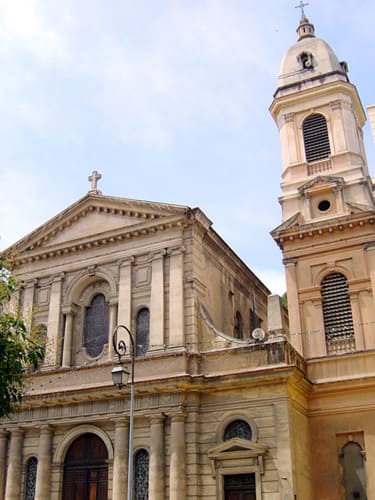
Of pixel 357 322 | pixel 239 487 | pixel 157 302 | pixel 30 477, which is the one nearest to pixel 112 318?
pixel 157 302

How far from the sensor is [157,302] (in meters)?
24.1

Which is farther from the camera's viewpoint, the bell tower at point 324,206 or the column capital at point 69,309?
the column capital at point 69,309

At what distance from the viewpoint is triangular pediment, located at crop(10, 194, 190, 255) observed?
25422 millimetres

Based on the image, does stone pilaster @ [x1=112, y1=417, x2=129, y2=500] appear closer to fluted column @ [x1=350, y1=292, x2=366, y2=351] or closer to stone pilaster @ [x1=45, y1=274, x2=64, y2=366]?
stone pilaster @ [x1=45, y1=274, x2=64, y2=366]

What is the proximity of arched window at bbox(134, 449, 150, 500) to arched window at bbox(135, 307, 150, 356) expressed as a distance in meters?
3.84

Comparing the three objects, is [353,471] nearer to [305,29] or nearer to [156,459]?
[156,459]

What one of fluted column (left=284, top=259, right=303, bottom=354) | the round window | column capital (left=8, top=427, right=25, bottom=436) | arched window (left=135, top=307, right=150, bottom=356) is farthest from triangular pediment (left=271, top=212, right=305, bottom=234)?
column capital (left=8, top=427, right=25, bottom=436)

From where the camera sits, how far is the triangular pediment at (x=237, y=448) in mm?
20250

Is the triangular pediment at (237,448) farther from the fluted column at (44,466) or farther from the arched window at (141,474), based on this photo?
the fluted column at (44,466)

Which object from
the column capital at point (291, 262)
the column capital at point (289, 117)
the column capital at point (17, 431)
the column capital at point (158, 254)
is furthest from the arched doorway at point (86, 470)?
the column capital at point (289, 117)

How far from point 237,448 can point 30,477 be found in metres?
8.63

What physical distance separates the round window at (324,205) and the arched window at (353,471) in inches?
382

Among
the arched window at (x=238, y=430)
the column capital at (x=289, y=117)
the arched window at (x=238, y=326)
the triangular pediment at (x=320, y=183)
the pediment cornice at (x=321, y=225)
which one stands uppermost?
the column capital at (x=289, y=117)

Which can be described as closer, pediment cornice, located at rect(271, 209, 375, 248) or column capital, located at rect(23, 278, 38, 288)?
pediment cornice, located at rect(271, 209, 375, 248)
